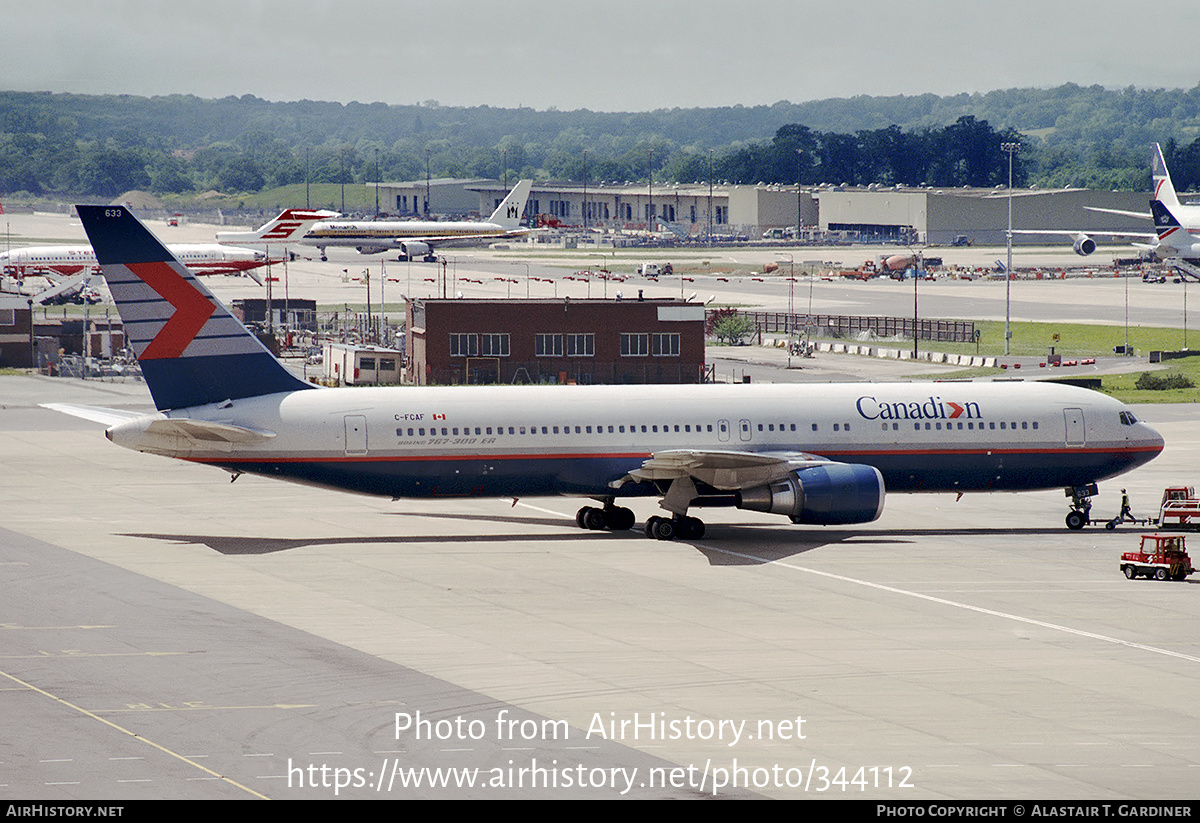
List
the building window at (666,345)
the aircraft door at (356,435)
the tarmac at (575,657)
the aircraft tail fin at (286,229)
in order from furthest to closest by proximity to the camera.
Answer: the aircraft tail fin at (286,229) < the building window at (666,345) < the aircraft door at (356,435) < the tarmac at (575,657)

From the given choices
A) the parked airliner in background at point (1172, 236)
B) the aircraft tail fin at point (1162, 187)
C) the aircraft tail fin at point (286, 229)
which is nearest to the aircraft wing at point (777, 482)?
the parked airliner in background at point (1172, 236)

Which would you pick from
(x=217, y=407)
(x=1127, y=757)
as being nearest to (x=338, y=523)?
(x=217, y=407)

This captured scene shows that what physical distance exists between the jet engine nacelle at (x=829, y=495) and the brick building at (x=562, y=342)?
1824 inches

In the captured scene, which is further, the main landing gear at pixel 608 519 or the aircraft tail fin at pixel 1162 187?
the aircraft tail fin at pixel 1162 187

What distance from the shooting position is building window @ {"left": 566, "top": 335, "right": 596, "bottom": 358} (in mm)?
91875

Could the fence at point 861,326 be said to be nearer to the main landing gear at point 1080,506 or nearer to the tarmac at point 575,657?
the tarmac at point 575,657

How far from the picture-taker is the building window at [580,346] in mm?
91875

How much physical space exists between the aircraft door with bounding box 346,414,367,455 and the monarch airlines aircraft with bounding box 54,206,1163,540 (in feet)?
0.13

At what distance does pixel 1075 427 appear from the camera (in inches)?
1944

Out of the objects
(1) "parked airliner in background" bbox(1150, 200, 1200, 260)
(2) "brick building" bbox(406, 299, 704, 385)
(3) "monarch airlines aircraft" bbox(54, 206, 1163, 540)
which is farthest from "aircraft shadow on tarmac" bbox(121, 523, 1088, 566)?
(1) "parked airliner in background" bbox(1150, 200, 1200, 260)

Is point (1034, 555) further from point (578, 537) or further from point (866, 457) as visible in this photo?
point (578, 537)

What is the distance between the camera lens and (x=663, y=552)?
44.8 meters

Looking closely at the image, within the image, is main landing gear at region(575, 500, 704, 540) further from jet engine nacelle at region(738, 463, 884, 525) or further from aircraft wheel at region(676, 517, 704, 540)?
jet engine nacelle at region(738, 463, 884, 525)

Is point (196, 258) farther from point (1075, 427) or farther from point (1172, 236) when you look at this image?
point (1075, 427)
